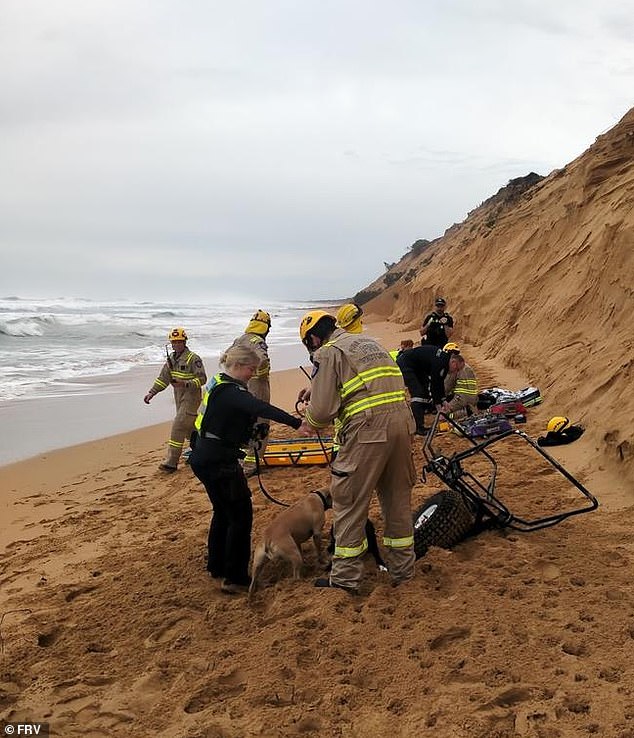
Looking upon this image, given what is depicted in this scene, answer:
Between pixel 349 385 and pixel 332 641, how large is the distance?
1.58 metres

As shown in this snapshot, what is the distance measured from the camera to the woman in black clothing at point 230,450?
4.60 m

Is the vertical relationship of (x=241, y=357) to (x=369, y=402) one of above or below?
above

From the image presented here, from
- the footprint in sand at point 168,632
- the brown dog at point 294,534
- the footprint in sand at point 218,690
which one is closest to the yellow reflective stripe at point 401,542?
the brown dog at point 294,534

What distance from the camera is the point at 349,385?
424 cm

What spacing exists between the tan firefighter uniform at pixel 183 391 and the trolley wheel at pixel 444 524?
13.8 feet

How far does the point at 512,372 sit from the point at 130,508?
8.30m

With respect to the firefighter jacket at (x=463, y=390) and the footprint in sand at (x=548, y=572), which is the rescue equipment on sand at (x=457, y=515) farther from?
the firefighter jacket at (x=463, y=390)

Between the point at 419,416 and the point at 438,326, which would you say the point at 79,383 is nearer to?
the point at 438,326

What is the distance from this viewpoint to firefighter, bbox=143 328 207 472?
8.40 meters

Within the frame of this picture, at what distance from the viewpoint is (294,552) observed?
4.61 m

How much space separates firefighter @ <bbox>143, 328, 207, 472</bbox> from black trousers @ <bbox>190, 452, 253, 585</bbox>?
145 inches

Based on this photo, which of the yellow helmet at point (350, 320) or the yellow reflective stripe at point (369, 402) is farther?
the yellow helmet at point (350, 320)

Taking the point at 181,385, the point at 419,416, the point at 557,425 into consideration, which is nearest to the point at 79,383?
the point at 181,385

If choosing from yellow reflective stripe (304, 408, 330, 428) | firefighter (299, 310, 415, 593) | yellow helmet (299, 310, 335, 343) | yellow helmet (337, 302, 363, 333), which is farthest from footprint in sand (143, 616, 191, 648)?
yellow helmet (337, 302, 363, 333)
